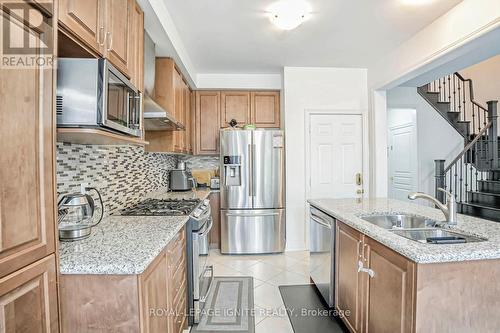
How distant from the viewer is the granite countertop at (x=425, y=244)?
3.92ft

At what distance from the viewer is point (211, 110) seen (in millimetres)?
4086

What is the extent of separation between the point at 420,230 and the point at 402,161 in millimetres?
3792

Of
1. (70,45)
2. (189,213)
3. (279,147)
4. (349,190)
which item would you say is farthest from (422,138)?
(70,45)

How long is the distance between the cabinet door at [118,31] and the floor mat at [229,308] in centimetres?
192

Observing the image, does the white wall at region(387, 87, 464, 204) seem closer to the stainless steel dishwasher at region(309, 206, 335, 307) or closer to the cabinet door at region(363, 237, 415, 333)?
the stainless steel dishwasher at region(309, 206, 335, 307)

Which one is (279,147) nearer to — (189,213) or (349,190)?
(349,190)

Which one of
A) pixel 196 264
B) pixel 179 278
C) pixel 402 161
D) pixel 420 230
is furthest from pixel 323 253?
pixel 402 161

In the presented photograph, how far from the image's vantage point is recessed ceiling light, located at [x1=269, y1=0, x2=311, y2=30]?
221 cm

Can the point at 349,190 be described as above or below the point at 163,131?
below

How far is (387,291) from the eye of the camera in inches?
55.6

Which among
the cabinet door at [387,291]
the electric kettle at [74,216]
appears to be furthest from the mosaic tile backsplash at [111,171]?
the cabinet door at [387,291]

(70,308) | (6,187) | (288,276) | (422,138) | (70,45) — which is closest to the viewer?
(6,187)

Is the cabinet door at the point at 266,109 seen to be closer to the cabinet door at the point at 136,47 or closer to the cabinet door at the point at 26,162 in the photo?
the cabinet door at the point at 136,47

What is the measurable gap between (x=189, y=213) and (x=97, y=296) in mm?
1021
